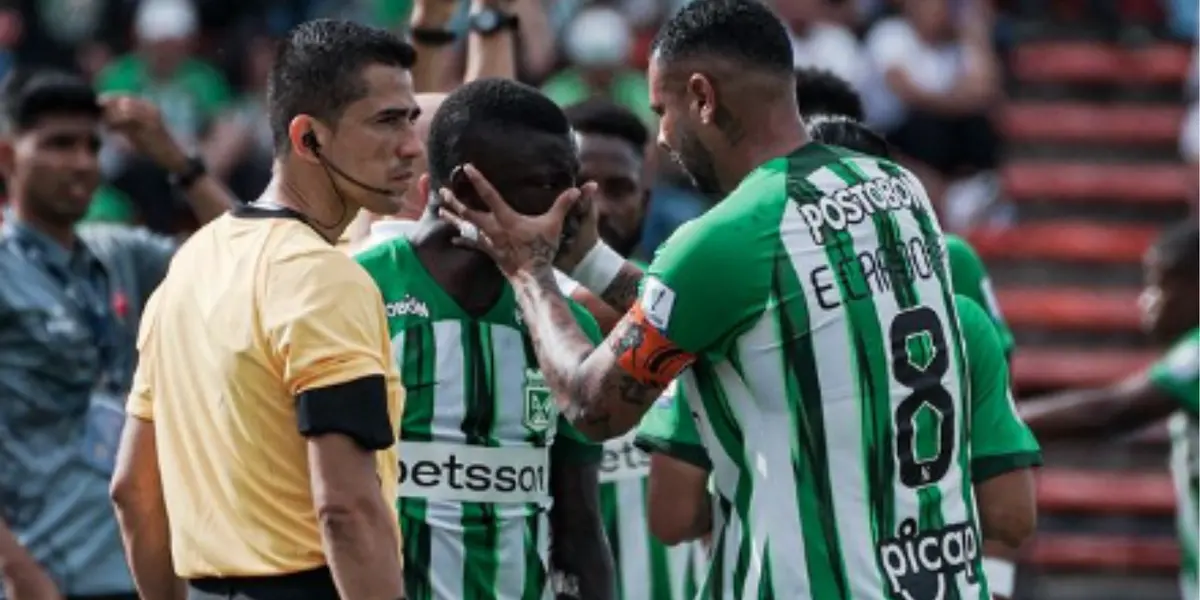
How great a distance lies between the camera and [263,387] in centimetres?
483

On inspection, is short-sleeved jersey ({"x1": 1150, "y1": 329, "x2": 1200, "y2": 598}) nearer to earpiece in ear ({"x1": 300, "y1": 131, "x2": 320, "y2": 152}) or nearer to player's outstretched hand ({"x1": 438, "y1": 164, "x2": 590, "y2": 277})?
player's outstretched hand ({"x1": 438, "y1": 164, "x2": 590, "y2": 277})

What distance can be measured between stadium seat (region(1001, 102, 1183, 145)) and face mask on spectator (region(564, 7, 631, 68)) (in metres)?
3.20

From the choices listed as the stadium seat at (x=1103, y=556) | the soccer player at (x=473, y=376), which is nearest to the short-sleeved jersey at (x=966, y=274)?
the soccer player at (x=473, y=376)

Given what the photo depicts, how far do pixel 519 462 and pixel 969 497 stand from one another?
3.33ft

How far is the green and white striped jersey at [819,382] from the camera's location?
201 inches

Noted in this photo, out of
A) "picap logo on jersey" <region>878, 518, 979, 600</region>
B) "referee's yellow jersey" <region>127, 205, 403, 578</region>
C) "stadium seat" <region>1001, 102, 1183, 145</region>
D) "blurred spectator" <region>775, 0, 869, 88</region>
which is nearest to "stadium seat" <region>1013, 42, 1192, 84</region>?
"stadium seat" <region>1001, 102, 1183, 145</region>

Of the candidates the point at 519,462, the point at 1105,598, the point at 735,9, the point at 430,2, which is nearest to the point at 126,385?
the point at 430,2

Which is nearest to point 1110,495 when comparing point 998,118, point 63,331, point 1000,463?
point 998,118

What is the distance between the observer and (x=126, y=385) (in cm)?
801

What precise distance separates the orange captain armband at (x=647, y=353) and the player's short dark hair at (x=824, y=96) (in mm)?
2021

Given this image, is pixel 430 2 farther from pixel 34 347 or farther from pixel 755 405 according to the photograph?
pixel 755 405

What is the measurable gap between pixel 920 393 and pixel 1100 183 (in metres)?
12.0

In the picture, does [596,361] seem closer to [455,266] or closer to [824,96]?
[455,266]

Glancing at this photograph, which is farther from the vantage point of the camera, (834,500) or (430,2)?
(430,2)
